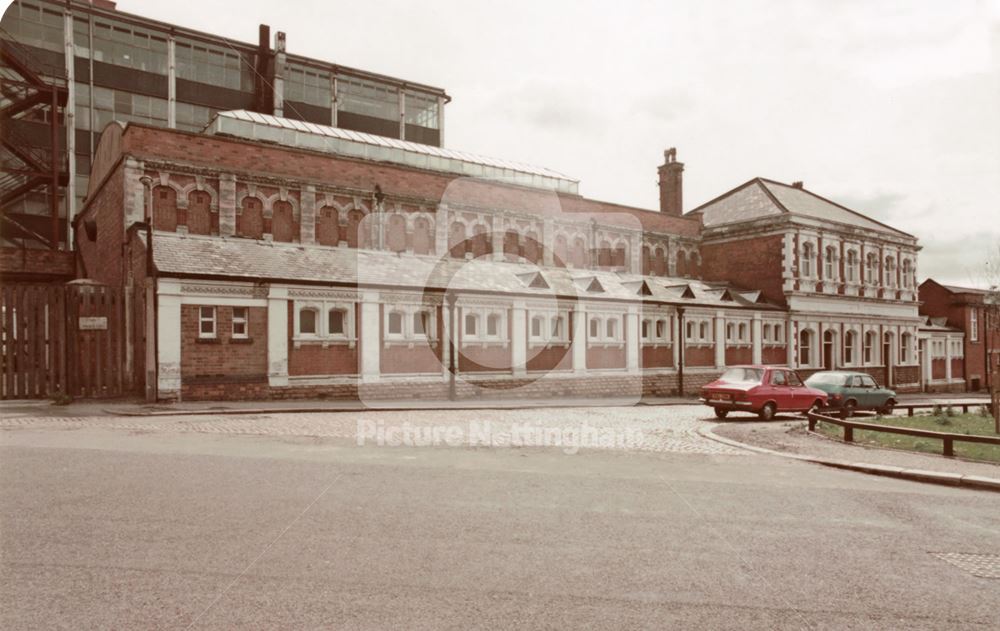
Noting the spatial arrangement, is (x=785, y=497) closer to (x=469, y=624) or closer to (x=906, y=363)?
(x=469, y=624)

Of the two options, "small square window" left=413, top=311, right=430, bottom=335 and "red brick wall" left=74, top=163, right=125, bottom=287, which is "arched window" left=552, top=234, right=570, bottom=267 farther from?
"red brick wall" left=74, top=163, right=125, bottom=287

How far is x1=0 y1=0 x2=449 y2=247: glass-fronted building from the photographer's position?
4609cm

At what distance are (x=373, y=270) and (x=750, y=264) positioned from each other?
25.6 meters

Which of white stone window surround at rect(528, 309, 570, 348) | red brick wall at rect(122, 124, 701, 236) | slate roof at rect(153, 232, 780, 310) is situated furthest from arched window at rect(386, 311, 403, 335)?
red brick wall at rect(122, 124, 701, 236)

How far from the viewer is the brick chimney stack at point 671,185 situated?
48938mm

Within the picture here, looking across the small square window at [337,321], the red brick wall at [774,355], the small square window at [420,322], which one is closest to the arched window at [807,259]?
the red brick wall at [774,355]

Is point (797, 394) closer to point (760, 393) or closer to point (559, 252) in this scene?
point (760, 393)

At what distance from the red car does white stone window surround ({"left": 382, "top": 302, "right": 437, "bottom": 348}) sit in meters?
11.0

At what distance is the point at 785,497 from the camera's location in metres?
9.51

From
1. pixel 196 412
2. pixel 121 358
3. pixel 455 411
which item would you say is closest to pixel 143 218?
pixel 121 358

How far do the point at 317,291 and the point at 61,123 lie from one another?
3291 cm

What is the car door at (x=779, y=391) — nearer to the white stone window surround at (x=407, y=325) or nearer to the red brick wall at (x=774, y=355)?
the white stone window surround at (x=407, y=325)

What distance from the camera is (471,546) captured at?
677 cm

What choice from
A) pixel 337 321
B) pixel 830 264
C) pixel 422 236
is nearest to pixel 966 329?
pixel 830 264
